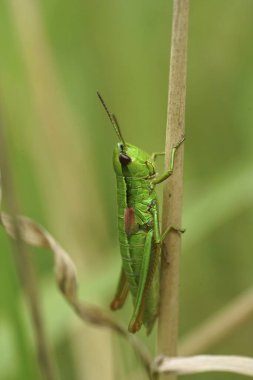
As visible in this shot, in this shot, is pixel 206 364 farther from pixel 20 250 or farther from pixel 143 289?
pixel 20 250

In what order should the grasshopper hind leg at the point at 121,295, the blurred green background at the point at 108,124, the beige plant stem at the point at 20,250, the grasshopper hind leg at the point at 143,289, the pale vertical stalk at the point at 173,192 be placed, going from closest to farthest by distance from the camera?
the beige plant stem at the point at 20,250 → the pale vertical stalk at the point at 173,192 → the grasshopper hind leg at the point at 143,289 → the grasshopper hind leg at the point at 121,295 → the blurred green background at the point at 108,124

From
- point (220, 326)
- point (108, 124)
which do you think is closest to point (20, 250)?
point (220, 326)

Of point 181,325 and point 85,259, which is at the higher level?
point 85,259

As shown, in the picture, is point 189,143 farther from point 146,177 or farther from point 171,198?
point 171,198

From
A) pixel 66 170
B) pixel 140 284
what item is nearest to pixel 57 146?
pixel 66 170

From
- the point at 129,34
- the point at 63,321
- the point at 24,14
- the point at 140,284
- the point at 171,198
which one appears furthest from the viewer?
the point at 129,34

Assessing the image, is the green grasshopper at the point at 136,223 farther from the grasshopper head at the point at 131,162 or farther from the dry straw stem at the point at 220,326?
the dry straw stem at the point at 220,326

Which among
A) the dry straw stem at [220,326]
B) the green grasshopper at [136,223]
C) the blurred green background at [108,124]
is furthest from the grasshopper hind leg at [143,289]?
the blurred green background at [108,124]
